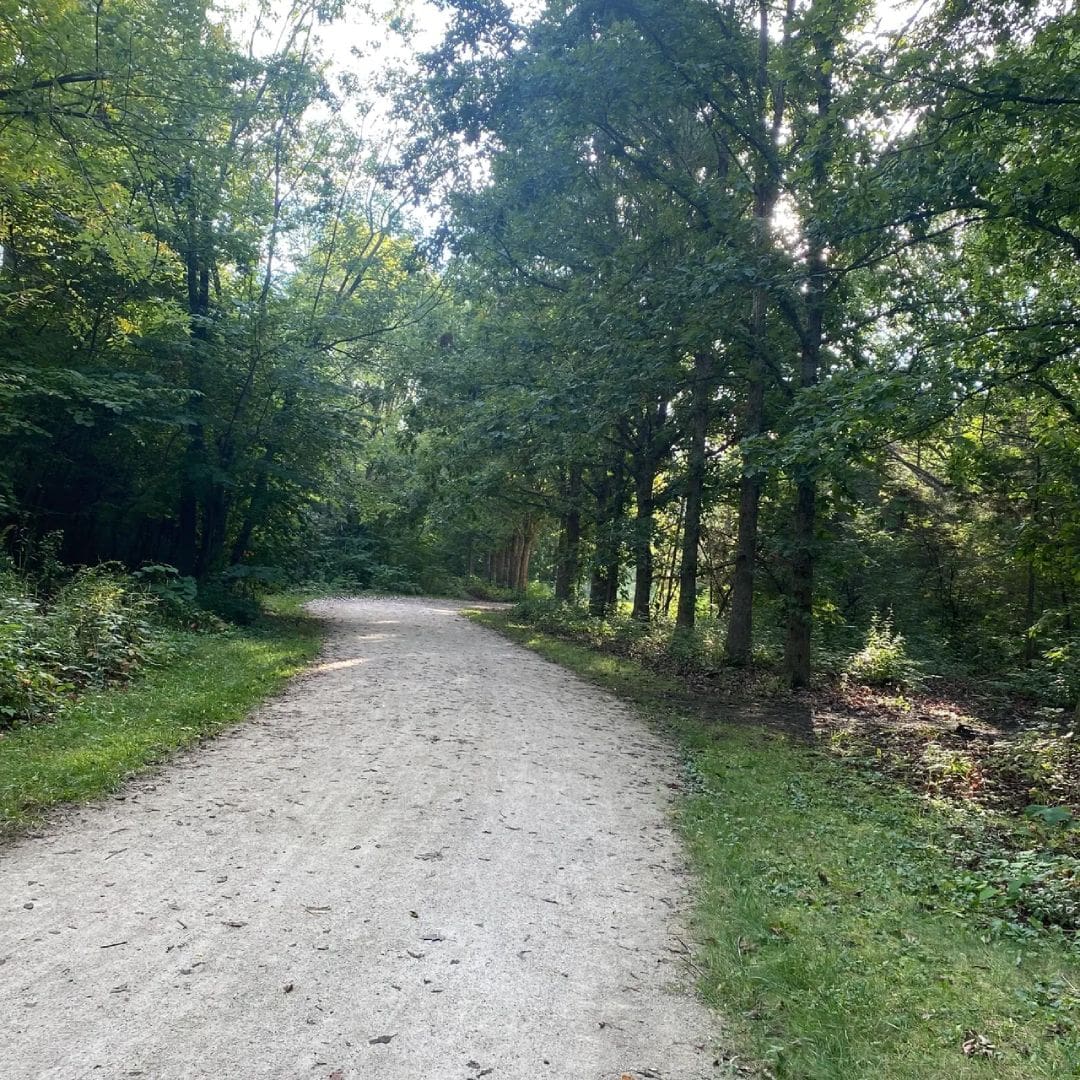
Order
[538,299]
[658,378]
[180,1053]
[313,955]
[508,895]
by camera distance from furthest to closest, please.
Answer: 1. [538,299]
2. [658,378]
3. [508,895]
4. [313,955]
5. [180,1053]

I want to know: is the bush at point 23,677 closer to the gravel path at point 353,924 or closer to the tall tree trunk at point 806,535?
the gravel path at point 353,924

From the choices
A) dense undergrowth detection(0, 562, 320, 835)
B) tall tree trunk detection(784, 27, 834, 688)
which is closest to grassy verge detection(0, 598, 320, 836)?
dense undergrowth detection(0, 562, 320, 835)

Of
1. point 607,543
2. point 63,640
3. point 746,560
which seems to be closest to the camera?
point 63,640

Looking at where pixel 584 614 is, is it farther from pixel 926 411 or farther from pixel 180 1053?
pixel 180 1053

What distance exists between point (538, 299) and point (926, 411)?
12228 millimetres

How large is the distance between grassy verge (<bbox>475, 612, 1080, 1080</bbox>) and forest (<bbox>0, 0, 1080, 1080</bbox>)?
0.10 ft

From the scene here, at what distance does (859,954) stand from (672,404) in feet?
49.1

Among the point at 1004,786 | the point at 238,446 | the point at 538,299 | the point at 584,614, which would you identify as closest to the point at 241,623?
the point at 238,446

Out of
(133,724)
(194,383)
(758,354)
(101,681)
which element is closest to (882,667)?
(758,354)

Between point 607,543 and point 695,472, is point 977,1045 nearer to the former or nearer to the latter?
point 695,472

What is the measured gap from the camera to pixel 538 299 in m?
18.6

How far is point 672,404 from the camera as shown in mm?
17719

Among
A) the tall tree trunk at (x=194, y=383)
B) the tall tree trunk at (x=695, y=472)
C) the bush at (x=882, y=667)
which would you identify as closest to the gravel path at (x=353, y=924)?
the bush at (x=882, y=667)

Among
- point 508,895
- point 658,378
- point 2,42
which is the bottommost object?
point 508,895
